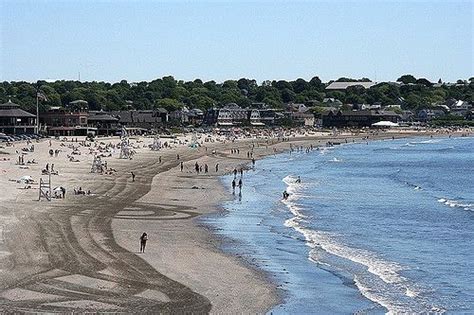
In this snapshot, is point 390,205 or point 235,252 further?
point 390,205

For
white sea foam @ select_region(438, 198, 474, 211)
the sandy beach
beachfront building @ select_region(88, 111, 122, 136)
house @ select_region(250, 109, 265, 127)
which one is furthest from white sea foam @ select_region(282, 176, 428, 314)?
A: house @ select_region(250, 109, 265, 127)

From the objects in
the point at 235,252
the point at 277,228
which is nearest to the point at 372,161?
the point at 277,228

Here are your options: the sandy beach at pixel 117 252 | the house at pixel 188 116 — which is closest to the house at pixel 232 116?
the house at pixel 188 116

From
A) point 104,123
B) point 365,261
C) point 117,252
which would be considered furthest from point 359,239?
point 104,123

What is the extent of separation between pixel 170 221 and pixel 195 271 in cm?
1234

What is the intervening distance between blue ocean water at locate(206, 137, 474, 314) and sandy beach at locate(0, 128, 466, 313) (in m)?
1.50

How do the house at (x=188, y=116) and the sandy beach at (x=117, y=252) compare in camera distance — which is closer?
the sandy beach at (x=117, y=252)

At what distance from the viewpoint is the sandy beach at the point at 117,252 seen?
76.0ft

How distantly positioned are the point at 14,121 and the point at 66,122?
432 inches

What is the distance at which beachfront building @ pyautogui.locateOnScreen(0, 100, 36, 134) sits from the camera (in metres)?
118

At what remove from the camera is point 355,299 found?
2542 cm

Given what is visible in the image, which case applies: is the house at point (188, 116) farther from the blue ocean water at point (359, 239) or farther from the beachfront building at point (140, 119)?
the blue ocean water at point (359, 239)

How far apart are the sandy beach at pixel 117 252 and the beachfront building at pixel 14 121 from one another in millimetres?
59689

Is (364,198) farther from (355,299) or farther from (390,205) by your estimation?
(355,299)
